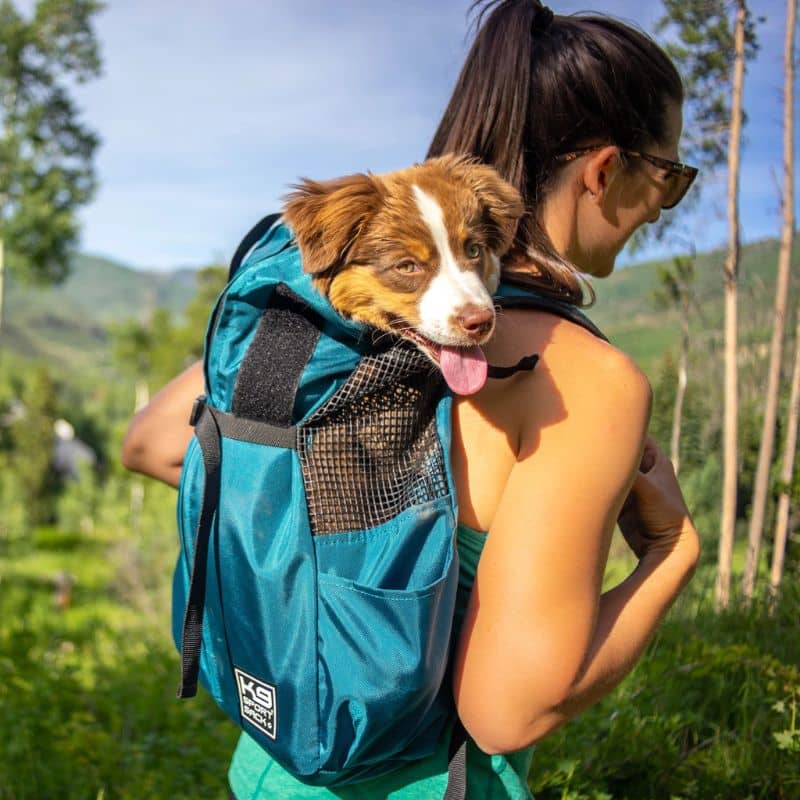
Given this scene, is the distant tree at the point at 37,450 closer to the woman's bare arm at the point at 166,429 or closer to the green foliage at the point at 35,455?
the green foliage at the point at 35,455

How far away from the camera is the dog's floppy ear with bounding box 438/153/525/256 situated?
153 centimetres

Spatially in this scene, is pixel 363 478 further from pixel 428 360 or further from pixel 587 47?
pixel 587 47

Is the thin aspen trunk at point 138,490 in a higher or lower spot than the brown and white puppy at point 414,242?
lower

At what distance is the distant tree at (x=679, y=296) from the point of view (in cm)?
439

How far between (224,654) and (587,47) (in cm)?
119

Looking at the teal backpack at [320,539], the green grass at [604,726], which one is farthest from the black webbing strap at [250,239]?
the green grass at [604,726]

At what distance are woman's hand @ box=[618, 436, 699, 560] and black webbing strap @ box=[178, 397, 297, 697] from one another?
600 mm

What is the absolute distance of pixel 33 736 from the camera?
4.29 m

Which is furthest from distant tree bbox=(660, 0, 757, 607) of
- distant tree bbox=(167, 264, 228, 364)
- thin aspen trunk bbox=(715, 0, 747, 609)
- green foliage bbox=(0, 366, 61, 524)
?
green foliage bbox=(0, 366, 61, 524)

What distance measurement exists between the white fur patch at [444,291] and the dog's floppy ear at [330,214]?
0.11 metres

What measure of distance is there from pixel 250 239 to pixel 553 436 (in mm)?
755

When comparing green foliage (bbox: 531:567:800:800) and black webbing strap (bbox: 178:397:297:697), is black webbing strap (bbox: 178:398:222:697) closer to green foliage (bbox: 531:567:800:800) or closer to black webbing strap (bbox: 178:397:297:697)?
black webbing strap (bbox: 178:397:297:697)

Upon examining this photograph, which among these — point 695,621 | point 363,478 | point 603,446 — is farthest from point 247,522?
point 695,621

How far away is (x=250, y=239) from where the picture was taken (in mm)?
1634
